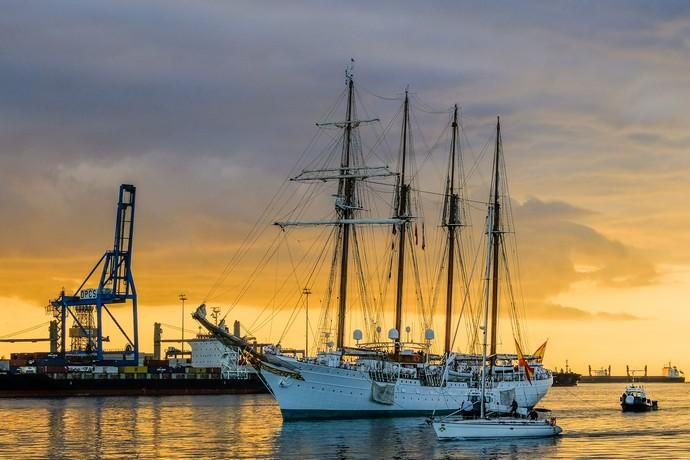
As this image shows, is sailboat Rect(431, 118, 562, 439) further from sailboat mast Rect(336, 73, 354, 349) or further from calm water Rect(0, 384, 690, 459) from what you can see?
sailboat mast Rect(336, 73, 354, 349)

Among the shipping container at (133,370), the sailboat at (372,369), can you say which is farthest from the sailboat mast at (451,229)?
the shipping container at (133,370)

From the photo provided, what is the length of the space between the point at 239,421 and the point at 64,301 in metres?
95.9

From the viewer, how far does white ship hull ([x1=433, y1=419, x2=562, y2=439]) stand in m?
76.9

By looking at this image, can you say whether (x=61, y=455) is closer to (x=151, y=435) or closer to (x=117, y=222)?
(x=151, y=435)

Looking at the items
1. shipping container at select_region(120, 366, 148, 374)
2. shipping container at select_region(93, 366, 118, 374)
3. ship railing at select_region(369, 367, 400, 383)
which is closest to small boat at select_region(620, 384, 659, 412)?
ship railing at select_region(369, 367, 400, 383)

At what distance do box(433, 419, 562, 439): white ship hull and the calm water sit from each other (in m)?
1.01

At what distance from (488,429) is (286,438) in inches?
606

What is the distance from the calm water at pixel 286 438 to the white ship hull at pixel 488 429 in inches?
39.9

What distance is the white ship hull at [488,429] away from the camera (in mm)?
76875

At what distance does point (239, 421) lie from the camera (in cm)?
10719

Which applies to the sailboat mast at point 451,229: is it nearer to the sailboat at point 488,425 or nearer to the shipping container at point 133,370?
the sailboat at point 488,425

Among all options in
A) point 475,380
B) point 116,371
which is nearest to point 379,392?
point 475,380

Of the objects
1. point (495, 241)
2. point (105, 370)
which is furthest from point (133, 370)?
point (495, 241)

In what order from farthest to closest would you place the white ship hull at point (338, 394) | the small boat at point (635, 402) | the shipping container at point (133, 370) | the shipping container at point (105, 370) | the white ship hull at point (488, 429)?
the shipping container at point (133, 370), the shipping container at point (105, 370), the small boat at point (635, 402), the white ship hull at point (338, 394), the white ship hull at point (488, 429)
